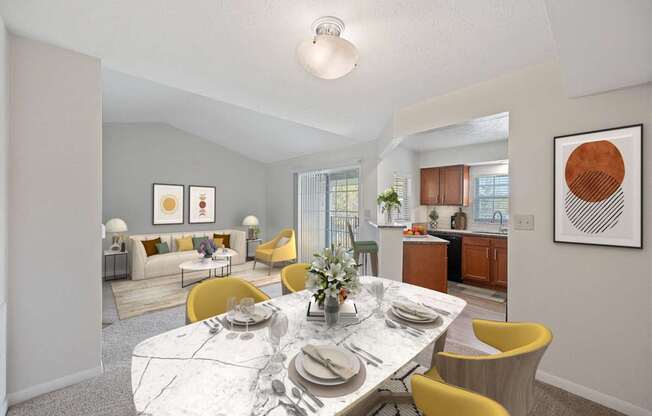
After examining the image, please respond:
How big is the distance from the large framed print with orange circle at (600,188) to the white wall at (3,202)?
12.2 feet

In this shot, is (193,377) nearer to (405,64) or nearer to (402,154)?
(405,64)

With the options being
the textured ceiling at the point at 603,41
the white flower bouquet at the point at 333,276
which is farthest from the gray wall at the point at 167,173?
the textured ceiling at the point at 603,41

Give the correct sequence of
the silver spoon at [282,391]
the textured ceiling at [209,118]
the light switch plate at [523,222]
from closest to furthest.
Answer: the silver spoon at [282,391]
the light switch plate at [523,222]
the textured ceiling at [209,118]

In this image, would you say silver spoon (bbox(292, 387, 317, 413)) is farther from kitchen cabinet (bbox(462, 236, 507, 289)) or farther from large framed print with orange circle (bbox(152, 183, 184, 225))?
large framed print with orange circle (bbox(152, 183, 184, 225))

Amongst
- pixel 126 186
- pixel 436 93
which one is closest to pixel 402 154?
pixel 436 93

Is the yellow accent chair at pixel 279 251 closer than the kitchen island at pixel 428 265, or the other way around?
the kitchen island at pixel 428 265

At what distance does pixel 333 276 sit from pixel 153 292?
3.98m

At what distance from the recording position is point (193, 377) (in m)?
0.95

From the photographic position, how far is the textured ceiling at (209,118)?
393 centimetres

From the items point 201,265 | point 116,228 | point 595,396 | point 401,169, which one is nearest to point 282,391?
point 595,396

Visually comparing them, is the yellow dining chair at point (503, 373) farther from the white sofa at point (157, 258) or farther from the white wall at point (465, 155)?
the white sofa at point (157, 258)

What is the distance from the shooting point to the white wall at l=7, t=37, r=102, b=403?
1798 mm

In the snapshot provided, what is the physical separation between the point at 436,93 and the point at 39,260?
344 centimetres

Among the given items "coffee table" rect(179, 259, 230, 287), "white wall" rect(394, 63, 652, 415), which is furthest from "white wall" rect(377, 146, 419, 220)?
"coffee table" rect(179, 259, 230, 287)
